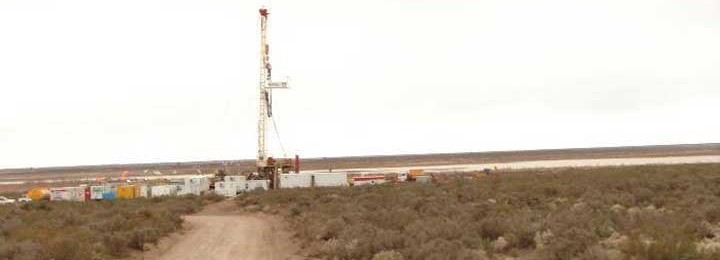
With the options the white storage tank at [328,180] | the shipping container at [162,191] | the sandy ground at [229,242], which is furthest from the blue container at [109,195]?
the sandy ground at [229,242]

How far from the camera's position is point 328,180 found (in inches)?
1870

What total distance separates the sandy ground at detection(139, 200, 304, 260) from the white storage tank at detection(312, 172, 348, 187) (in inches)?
802

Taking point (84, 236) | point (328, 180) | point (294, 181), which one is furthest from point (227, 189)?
point (84, 236)

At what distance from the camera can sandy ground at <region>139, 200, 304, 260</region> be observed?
1636 cm

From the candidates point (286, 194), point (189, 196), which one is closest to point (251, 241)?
point (286, 194)

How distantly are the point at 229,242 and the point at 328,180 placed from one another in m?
28.9

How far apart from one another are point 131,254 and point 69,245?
2148 millimetres

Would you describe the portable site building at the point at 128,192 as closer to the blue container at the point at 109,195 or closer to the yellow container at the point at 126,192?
the yellow container at the point at 126,192

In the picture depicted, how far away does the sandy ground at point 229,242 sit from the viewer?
1636 cm

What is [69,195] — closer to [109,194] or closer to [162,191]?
[109,194]

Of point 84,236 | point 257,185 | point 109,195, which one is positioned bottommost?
point 84,236

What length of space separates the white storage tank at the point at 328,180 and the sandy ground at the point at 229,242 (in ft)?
66.8

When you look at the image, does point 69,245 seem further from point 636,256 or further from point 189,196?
point 189,196

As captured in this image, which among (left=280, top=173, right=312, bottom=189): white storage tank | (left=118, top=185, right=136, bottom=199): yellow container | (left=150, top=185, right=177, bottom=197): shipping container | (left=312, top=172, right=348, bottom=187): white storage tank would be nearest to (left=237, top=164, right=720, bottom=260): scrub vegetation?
(left=280, top=173, right=312, bottom=189): white storage tank
